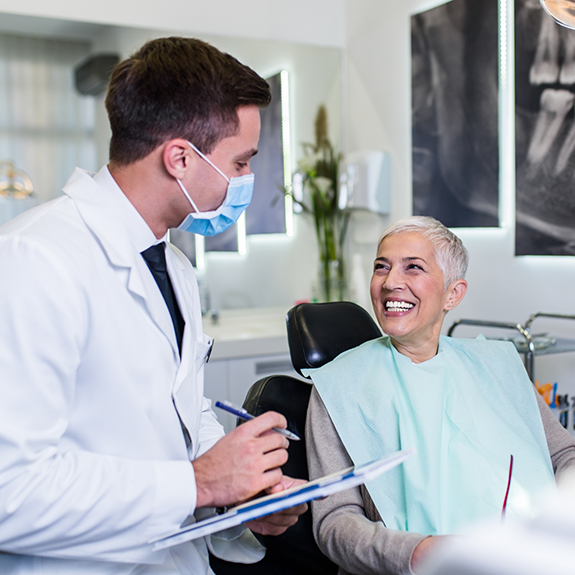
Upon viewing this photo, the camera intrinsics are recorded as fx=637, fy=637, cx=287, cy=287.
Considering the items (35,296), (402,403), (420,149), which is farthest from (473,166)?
(35,296)

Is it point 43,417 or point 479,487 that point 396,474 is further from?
point 43,417

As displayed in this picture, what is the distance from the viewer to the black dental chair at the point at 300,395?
143 cm

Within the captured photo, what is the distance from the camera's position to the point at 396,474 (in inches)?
55.3

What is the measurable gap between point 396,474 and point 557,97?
5.41ft

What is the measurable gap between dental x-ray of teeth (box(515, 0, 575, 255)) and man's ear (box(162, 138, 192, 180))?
1715mm

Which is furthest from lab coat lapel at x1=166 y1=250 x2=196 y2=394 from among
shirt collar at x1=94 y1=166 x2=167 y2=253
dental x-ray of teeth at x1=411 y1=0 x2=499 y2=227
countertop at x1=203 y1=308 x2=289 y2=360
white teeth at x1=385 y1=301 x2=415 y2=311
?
dental x-ray of teeth at x1=411 y1=0 x2=499 y2=227

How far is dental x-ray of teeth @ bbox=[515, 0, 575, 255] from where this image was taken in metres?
2.33

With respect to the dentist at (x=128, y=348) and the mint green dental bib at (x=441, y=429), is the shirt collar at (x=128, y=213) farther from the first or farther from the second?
the mint green dental bib at (x=441, y=429)

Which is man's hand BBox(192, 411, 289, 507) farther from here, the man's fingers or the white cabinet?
the white cabinet

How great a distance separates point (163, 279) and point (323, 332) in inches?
24.7

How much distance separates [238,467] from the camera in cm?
95

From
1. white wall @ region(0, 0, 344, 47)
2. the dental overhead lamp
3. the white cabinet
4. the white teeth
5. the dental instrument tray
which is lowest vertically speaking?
the white cabinet

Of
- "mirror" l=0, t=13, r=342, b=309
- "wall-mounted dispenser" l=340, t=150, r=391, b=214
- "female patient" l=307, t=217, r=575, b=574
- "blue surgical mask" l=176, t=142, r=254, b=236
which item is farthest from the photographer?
"wall-mounted dispenser" l=340, t=150, r=391, b=214

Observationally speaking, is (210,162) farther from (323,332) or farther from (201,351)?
(323,332)
